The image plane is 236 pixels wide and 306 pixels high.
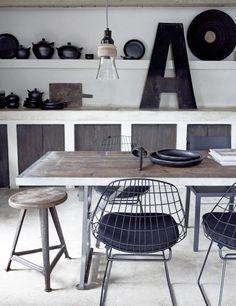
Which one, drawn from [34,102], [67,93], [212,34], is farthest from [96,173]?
[212,34]

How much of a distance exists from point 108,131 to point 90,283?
2.53 m

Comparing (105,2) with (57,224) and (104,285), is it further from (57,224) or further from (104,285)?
(104,285)

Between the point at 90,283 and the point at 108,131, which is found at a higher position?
the point at 108,131

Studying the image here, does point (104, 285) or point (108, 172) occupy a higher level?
point (108, 172)

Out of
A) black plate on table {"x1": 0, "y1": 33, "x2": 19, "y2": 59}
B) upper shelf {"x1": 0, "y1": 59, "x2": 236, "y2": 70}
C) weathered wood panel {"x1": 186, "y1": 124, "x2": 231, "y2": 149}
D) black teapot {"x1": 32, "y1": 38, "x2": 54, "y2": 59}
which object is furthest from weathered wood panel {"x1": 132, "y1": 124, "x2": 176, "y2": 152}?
black plate on table {"x1": 0, "y1": 33, "x2": 19, "y2": 59}

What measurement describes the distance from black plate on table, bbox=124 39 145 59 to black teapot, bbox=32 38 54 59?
1065mm

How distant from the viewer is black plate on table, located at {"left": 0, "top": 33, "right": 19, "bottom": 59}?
17.1 ft

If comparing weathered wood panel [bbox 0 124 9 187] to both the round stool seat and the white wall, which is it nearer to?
the white wall

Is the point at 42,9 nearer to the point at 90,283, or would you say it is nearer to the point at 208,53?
the point at 208,53

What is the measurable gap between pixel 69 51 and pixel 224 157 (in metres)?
3.08

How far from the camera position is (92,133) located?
480 cm

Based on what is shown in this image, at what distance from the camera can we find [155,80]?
5.12 metres

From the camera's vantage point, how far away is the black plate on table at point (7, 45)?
5215 mm

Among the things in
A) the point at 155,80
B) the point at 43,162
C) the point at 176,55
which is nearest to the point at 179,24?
the point at 176,55
